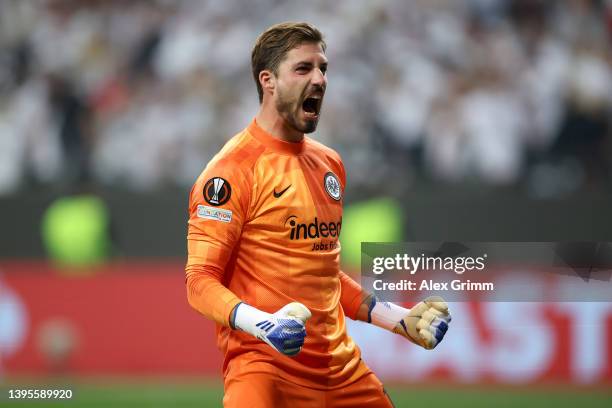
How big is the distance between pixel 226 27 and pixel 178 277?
10.7 feet

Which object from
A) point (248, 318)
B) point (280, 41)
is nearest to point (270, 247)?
point (248, 318)

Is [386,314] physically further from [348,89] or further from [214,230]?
[348,89]

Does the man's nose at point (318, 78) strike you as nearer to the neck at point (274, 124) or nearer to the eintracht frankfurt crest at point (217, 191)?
the neck at point (274, 124)

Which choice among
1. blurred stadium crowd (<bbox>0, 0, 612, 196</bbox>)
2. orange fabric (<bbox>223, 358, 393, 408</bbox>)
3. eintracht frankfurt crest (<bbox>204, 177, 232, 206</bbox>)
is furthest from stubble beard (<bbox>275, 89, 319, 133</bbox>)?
blurred stadium crowd (<bbox>0, 0, 612, 196</bbox>)

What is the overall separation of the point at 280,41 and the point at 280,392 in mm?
1445

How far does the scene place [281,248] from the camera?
434cm

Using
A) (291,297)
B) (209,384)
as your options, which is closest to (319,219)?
(291,297)

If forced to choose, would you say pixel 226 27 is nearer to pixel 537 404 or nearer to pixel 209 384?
pixel 209 384

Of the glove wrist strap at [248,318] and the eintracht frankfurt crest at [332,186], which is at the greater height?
the eintracht frankfurt crest at [332,186]

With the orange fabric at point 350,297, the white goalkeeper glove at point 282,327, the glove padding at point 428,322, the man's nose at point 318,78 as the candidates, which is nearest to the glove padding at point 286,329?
the white goalkeeper glove at point 282,327

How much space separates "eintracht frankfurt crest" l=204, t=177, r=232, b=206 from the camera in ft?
13.8

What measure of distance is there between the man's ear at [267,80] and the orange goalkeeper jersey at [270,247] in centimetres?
17

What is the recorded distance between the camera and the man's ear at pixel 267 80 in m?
4.46

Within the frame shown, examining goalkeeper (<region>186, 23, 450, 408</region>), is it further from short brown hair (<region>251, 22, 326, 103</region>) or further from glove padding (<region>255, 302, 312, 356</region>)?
glove padding (<region>255, 302, 312, 356</region>)
